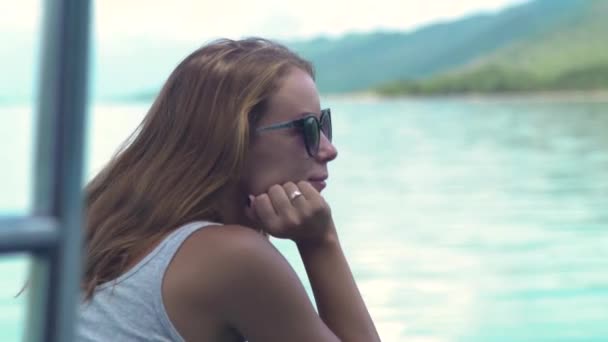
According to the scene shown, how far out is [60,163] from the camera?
507 mm

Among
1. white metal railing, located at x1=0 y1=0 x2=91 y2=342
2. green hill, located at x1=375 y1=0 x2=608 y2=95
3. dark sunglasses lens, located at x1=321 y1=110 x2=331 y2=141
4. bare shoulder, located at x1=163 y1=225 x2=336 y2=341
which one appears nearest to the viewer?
white metal railing, located at x1=0 y1=0 x2=91 y2=342

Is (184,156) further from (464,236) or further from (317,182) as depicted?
(464,236)

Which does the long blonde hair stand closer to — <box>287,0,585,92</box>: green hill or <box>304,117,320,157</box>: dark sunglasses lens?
<box>304,117,320,157</box>: dark sunglasses lens

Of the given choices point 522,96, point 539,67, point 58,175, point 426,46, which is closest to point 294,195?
point 58,175

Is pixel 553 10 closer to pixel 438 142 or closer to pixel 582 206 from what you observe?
pixel 438 142

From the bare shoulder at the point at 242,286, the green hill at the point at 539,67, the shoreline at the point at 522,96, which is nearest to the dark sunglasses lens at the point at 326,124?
the bare shoulder at the point at 242,286

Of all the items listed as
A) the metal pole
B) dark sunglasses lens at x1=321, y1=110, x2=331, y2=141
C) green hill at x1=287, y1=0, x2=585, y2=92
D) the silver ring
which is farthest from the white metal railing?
green hill at x1=287, y1=0, x2=585, y2=92

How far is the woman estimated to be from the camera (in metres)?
1.16

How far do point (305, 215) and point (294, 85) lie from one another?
5.7 inches

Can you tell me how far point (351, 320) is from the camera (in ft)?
4.18

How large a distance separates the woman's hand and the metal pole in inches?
29.1

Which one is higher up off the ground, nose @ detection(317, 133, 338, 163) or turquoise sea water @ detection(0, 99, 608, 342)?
nose @ detection(317, 133, 338, 163)

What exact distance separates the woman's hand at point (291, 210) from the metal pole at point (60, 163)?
0.74 metres

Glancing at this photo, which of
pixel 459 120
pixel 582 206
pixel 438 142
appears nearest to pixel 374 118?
pixel 459 120
